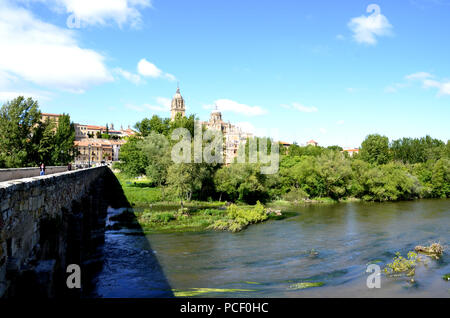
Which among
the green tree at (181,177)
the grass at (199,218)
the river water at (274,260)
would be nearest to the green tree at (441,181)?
the river water at (274,260)

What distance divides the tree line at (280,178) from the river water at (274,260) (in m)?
14.5

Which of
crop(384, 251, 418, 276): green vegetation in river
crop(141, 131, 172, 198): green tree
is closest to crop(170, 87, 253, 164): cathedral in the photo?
crop(141, 131, 172, 198): green tree

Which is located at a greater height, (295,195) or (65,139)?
(65,139)

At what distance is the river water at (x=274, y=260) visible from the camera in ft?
48.3

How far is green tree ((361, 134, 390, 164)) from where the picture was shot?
8444 cm

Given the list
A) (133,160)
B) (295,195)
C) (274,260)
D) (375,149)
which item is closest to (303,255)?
(274,260)

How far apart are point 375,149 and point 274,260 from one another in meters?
76.2

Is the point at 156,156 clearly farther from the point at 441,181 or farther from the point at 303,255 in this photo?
the point at 441,181

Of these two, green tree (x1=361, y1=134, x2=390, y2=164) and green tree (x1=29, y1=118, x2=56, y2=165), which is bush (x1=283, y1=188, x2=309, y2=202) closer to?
green tree (x1=29, y1=118, x2=56, y2=165)

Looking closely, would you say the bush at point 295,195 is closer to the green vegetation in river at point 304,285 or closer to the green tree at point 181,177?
the green tree at point 181,177

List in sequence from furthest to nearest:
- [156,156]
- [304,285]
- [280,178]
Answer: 1. [280,178]
2. [156,156]
3. [304,285]

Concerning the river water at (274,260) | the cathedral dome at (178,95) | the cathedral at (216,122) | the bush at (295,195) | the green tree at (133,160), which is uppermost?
the cathedral dome at (178,95)

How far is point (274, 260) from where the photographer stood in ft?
62.3

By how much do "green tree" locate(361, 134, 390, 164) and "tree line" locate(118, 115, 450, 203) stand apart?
18.8 m
